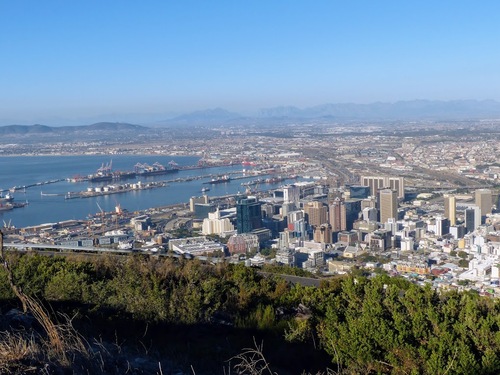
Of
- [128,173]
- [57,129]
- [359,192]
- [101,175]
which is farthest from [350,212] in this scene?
[57,129]

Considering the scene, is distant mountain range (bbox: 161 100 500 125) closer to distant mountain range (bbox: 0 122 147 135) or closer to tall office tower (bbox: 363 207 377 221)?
distant mountain range (bbox: 0 122 147 135)

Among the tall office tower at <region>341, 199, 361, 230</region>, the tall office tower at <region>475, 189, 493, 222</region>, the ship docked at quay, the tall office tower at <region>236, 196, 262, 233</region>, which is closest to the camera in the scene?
the tall office tower at <region>236, 196, 262, 233</region>

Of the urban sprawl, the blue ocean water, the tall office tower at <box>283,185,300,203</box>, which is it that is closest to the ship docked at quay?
the blue ocean water

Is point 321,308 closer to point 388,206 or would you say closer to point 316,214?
point 316,214

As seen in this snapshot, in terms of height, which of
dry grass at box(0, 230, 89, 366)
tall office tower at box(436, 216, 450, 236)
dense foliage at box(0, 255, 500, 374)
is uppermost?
dry grass at box(0, 230, 89, 366)

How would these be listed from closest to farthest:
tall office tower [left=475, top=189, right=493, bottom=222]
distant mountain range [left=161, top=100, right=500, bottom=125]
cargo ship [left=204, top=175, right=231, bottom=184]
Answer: tall office tower [left=475, top=189, right=493, bottom=222], cargo ship [left=204, top=175, right=231, bottom=184], distant mountain range [left=161, top=100, right=500, bottom=125]

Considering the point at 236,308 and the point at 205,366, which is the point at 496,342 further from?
the point at 236,308
